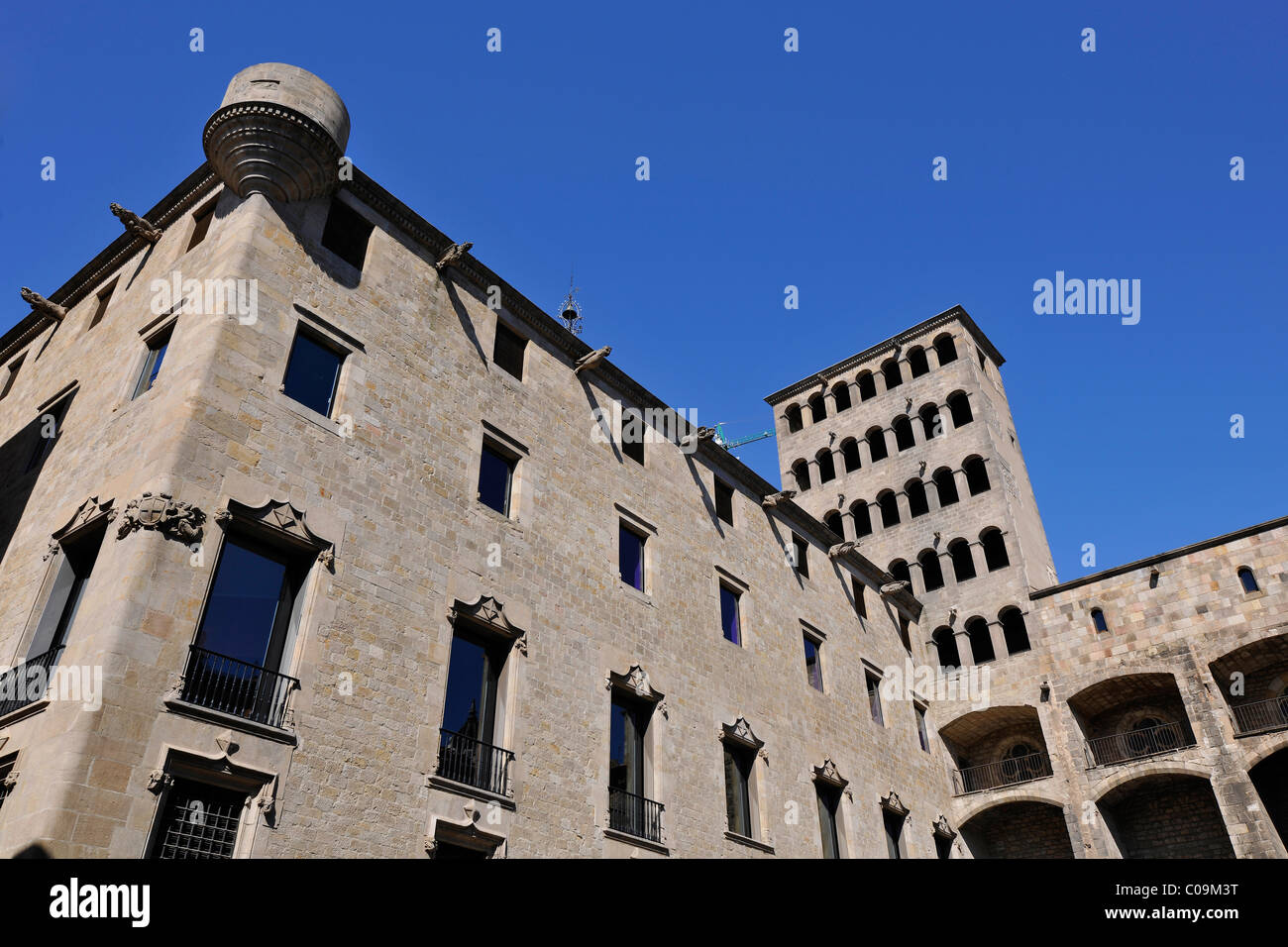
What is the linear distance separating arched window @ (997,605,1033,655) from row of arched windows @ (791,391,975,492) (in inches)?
348

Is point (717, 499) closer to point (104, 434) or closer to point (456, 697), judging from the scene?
point (456, 697)

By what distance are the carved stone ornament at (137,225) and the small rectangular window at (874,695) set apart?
75.9 ft

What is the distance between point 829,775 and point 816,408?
80.0 feet

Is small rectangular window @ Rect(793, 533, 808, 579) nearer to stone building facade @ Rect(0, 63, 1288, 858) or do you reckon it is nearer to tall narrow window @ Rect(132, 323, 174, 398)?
stone building facade @ Rect(0, 63, 1288, 858)

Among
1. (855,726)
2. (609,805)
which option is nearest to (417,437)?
(609,805)

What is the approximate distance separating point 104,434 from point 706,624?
1354 cm

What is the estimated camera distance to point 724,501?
26.1 meters

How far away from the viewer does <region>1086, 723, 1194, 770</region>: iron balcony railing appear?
28250 millimetres

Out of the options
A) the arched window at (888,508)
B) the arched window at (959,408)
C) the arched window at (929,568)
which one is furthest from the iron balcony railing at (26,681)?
the arched window at (959,408)

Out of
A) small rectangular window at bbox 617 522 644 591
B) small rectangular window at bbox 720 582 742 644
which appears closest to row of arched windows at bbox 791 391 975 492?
small rectangular window at bbox 720 582 742 644

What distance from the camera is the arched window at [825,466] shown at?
42500 mm

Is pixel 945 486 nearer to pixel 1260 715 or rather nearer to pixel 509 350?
pixel 1260 715

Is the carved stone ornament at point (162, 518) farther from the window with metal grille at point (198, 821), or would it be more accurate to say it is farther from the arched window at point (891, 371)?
the arched window at point (891, 371)

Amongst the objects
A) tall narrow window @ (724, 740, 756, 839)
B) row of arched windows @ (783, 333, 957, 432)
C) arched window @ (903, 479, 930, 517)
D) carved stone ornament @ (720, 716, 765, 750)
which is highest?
row of arched windows @ (783, 333, 957, 432)
